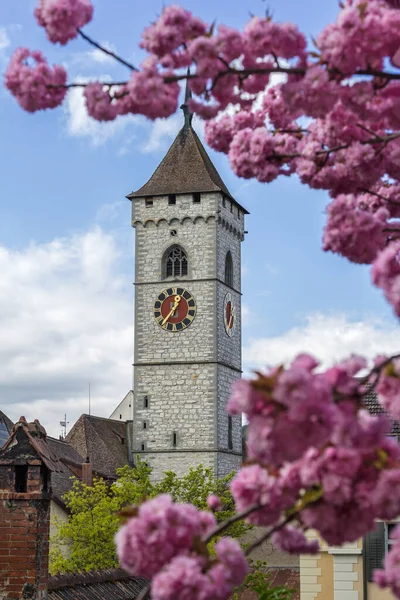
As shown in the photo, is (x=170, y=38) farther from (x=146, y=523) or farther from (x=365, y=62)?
(x=146, y=523)

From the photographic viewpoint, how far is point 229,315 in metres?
52.4

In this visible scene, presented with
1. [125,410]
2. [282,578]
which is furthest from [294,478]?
[125,410]

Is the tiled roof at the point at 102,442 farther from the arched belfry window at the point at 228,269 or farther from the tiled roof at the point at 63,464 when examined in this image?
the arched belfry window at the point at 228,269

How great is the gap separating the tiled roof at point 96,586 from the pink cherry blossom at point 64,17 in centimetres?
485

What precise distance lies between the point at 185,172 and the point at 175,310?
682 centimetres

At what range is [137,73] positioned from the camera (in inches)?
181

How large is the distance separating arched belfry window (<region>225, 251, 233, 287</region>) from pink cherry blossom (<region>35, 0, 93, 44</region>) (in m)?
48.2

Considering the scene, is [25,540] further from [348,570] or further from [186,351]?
[186,351]

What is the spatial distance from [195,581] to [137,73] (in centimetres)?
223

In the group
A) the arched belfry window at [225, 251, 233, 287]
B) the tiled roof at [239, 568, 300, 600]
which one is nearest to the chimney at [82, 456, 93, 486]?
the tiled roof at [239, 568, 300, 600]

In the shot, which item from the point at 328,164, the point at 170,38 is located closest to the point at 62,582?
the point at 328,164

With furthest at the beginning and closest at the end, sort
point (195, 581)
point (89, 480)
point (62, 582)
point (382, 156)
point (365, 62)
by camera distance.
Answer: point (89, 480) < point (62, 582) < point (382, 156) < point (365, 62) < point (195, 581)

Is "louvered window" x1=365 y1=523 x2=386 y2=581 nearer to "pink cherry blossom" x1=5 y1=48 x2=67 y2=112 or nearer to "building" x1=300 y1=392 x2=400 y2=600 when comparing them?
"building" x1=300 y1=392 x2=400 y2=600

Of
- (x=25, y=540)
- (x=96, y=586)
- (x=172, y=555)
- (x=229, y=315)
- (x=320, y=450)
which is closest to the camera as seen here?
(x=320, y=450)
